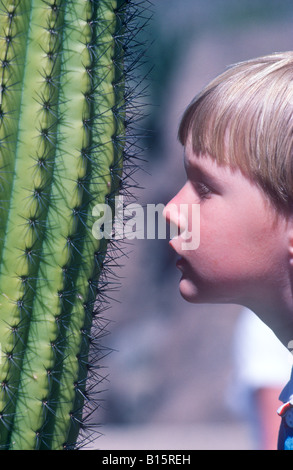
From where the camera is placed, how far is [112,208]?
833 millimetres

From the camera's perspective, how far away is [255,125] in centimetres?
72

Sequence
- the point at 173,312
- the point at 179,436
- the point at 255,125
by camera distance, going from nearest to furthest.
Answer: the point at 255,125 → the point at 179,436 → the point at 173,312

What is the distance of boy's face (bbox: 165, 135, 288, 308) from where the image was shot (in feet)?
2.37

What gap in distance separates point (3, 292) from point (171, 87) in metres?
2.07

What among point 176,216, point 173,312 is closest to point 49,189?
point 176,216

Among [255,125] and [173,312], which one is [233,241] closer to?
[255,125]

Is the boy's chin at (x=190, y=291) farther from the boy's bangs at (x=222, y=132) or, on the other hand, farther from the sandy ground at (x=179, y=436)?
the sandy ground at (x=179, y=436)

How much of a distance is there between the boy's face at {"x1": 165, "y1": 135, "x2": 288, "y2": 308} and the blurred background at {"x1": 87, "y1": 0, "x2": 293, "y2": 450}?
181 centimetres

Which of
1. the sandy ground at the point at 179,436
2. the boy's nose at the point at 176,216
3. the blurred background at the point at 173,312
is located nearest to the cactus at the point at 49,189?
the boy's nose at the point at 176,216

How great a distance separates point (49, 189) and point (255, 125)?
0.27 metres

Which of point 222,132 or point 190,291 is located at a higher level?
point 222,132

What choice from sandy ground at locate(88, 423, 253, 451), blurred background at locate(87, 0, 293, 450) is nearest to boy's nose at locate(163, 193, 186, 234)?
blurred background at locate(87, 0, 293, 450)
